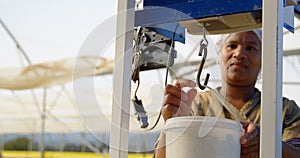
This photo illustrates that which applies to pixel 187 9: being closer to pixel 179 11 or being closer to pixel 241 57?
pixel 179 11

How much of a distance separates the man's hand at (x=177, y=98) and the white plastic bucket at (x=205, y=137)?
5cm

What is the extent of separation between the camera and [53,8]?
4918mm

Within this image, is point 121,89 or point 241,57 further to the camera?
point 241,57

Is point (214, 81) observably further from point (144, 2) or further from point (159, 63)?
point (144, 2)

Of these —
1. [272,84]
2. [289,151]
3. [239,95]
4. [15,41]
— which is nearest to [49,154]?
[15,41]

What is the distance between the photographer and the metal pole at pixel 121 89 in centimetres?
86

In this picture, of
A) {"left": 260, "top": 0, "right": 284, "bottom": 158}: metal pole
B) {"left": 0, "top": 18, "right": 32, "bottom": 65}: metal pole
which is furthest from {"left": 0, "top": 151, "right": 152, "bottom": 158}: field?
{"left": 260, "top": 0, "right": 284, "bottom": 158}: metal pole

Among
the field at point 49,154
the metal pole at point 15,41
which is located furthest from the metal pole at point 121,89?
the field at point 49,154

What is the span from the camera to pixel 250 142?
814 millimetres

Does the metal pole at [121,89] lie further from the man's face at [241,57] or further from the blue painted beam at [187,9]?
the man's face at [241,57]

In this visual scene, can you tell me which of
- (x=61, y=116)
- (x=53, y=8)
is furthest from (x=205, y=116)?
(x=61, y=116)

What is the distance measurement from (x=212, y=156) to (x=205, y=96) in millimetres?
141

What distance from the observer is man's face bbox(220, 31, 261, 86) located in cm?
117

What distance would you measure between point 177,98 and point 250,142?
5.1 inches
